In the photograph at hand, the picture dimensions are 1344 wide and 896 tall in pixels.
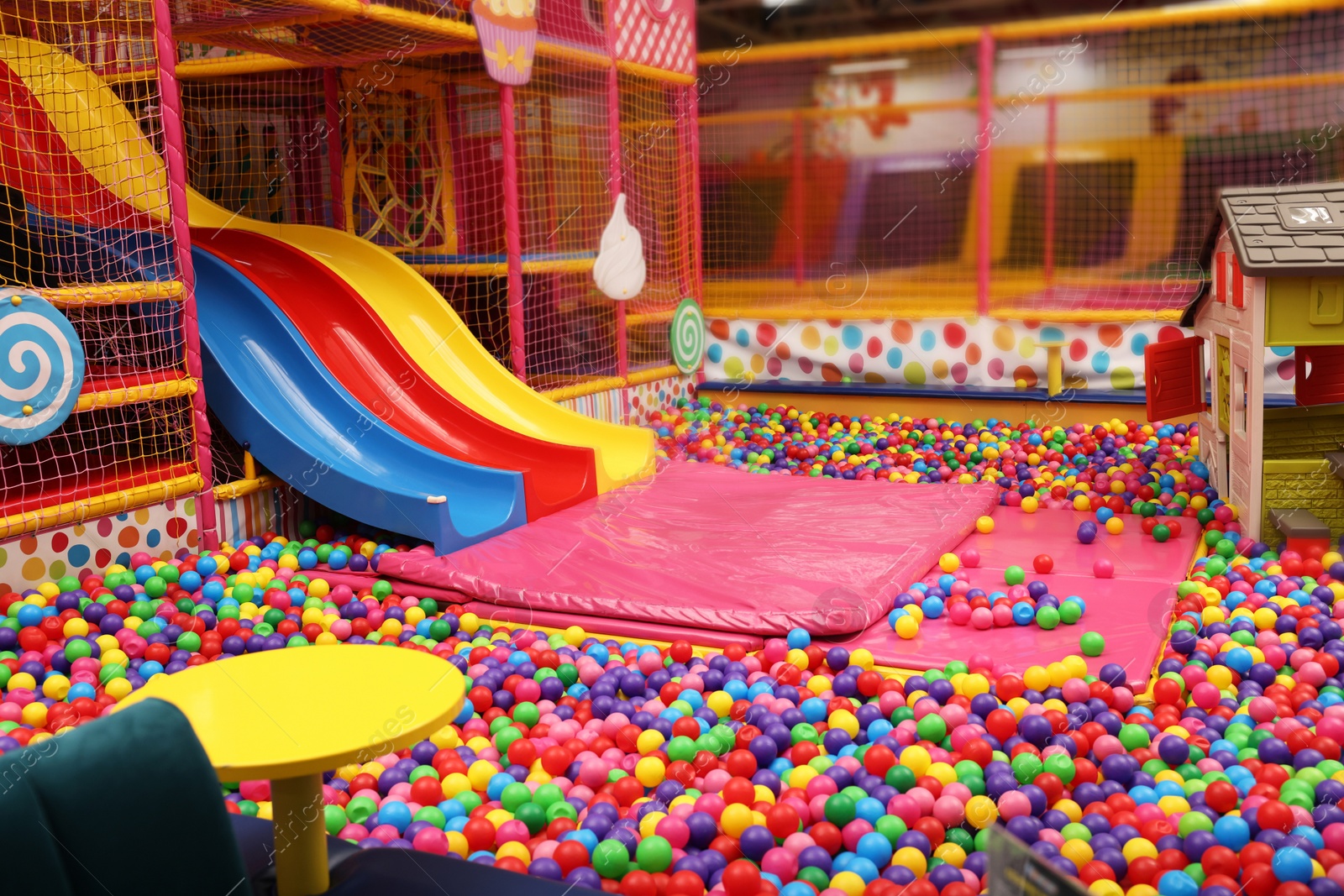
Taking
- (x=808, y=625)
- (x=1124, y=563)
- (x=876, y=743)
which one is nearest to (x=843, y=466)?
(x=1124, y=563)

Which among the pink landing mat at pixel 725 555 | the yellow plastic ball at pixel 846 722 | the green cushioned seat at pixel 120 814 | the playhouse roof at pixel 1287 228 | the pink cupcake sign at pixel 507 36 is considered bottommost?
the yellow plastic ball at pixel 846 722

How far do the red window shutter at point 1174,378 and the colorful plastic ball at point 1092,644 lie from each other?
1.87 meters

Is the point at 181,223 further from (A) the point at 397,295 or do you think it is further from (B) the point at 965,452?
(B) the point at 965,452

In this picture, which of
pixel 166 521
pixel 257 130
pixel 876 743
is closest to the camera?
pixel 876 743

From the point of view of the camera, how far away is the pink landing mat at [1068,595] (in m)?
3.00

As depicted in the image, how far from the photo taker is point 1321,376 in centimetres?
432

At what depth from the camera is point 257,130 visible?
6164 mm

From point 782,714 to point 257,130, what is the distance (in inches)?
195

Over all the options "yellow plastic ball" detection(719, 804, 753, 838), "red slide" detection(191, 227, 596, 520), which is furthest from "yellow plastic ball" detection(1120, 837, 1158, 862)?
"red slide" detection(191, 227, 596, 520)

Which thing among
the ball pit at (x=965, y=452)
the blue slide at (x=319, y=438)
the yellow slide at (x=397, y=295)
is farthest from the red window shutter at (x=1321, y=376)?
the blue slide at (x=319, y=438)

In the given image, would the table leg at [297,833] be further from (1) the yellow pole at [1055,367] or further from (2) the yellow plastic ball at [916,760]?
(1) the yellow pole at [1055,367]

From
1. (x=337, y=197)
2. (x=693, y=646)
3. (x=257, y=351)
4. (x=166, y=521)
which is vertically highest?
(x=337, y=197)

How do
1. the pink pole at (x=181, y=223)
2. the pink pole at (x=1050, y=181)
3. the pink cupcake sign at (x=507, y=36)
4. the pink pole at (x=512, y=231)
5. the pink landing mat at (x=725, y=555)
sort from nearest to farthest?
1. the pink landing mat at (x=725, y=555)
2. the pink pole at (x=181, y=223)
3. the pink cupcake sign at (x=507, y=36)
4. the pink pole at (x=512, y=231)
5. the pink pole at (x=1050, y=181)

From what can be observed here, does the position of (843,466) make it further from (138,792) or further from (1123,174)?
(138,792)
